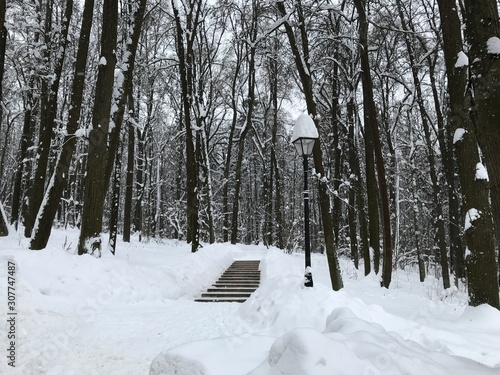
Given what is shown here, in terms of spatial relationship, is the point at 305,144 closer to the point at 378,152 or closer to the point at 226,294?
the point at 378,152

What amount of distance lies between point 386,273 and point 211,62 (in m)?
14.7

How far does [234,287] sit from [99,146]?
5206mm

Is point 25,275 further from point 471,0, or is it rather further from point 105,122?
point 471,0

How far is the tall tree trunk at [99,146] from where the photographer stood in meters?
7.76

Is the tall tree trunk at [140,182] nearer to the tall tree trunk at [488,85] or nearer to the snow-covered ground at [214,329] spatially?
the snow-covered ground at [214,329]

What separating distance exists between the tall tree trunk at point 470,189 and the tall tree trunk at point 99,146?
6925 mm

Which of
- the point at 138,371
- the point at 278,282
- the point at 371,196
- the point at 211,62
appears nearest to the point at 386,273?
the point at 371,196

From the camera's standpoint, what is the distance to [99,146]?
798 cm

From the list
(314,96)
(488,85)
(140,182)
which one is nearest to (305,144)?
(488,85)

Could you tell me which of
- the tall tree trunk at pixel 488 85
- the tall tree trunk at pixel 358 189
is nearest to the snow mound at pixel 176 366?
the tall tree trunk at pixel 488 85

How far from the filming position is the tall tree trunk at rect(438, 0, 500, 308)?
18.1ft

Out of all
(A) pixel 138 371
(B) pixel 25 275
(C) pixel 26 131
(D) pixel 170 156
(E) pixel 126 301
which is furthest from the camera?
(D) pixel 170 156

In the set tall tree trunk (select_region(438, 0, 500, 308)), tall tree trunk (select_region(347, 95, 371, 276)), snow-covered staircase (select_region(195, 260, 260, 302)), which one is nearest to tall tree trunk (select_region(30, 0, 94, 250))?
snow-covered staircase (select_region(195, 260, 260, 302))

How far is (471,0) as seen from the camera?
3951 millimetres
